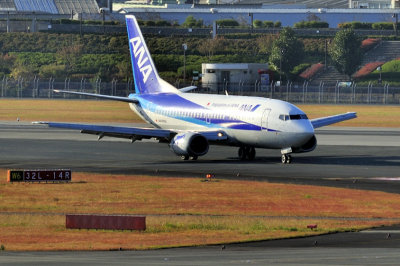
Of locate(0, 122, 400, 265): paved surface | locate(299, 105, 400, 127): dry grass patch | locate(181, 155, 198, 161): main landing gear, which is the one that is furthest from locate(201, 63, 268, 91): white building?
locate(181, 155, 198, 161): main landing gear

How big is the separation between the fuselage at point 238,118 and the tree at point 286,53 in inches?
4623

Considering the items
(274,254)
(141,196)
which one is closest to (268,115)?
(141,196)

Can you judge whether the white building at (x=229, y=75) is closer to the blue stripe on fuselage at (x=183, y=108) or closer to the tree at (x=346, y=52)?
the tree at (x=346, y=52)

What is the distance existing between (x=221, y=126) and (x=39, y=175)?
17065 millimetres

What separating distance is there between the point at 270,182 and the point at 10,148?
29120mm

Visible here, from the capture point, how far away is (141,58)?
7944 cm

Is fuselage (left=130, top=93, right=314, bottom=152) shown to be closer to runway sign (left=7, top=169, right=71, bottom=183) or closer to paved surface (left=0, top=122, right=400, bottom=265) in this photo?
Answer: paved surface (left=0, top=122, right=400, bottom=265)

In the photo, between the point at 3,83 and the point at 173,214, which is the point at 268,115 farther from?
the point at 3,83

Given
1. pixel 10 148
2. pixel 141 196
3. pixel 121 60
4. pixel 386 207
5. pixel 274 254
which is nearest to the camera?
pixel 274 254

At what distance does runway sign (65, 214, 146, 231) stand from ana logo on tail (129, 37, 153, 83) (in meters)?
40.3

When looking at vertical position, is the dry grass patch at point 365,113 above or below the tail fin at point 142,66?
below

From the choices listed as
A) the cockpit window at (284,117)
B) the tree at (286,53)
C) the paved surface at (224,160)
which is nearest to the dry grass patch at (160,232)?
the paved surface at (224,160)

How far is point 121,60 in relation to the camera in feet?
595

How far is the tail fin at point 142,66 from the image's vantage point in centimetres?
7781
